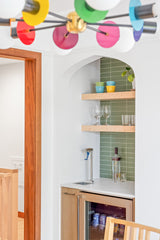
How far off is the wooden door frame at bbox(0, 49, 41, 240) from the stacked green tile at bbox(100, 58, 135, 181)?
34.1 inches

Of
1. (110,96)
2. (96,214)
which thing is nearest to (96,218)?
(96,214)

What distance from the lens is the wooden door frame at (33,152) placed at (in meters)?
3.78

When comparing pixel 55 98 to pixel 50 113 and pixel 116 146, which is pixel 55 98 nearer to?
pixel 50 113

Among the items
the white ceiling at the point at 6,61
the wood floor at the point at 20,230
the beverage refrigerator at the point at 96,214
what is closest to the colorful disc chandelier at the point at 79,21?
the beverage refrigerator at the point at 96,214

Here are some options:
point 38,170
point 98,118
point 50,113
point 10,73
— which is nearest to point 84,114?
point 98,118

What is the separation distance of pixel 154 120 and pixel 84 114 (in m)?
1.09

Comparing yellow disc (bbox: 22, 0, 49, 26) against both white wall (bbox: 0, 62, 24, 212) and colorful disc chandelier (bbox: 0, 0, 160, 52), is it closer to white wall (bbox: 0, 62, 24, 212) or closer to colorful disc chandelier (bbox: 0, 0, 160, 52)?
colorful disc chandelier (bbox: 0, 0, 160, 52)

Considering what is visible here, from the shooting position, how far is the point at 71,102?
397 cm

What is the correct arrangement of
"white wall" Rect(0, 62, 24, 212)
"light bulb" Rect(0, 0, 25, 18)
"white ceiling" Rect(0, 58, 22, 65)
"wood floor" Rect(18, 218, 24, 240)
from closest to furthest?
1. "light bulb" Rect(0, 0, 25, 18)
2. "wood floor" Rect(18, 218, 24, 240)
3. "white ceiling" Rect(0, 58, 22, 65)
4. "white wall" Rect(0, 62, 24, 212)

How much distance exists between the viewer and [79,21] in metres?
1.39

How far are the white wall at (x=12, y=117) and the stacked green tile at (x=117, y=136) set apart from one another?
168 centimetres

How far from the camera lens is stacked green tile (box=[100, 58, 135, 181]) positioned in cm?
402

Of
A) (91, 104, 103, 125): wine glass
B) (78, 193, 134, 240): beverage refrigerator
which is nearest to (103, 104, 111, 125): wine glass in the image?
(91, 104, 103, 125): wine glass

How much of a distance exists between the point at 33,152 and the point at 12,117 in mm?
1989
